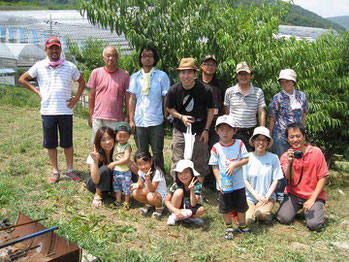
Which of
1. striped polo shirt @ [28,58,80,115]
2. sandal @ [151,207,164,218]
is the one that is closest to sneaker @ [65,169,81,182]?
striped polo shirt @ [28,58,80,115]

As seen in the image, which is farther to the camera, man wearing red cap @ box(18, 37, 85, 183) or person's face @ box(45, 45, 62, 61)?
man wearing red cap @ box(18, 37, 85, 183)

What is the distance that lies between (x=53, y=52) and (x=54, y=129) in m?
1.10

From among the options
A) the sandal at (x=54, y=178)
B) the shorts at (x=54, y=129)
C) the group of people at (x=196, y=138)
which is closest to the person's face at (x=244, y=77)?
the group of people at (x=196, y=138)

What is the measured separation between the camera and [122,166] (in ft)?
15.8

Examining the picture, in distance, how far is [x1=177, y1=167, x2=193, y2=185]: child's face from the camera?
4227mm

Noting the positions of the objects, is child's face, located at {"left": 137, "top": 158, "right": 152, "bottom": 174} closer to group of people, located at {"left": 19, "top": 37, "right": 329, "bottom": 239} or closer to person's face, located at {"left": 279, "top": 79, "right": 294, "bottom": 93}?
group of people, located at {"left": 19, "top": 37, "right": 329, "bottom": 239}

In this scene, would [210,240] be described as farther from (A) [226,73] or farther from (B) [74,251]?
(A) [226,73]

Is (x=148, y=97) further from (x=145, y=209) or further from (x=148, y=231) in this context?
(x=148, y=231)

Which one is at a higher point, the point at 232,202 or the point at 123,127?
the point at 123,127

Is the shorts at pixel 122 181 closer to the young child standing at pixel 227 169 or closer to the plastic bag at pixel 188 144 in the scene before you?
the plastic bag at pixel 188 144

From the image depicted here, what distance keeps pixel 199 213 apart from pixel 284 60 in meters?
2.67

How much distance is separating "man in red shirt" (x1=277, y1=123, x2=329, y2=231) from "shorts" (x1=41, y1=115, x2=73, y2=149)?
3.06m

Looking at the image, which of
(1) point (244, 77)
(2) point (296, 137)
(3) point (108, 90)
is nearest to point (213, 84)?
(1) point (244, 77)

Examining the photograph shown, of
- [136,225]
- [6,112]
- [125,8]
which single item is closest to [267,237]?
[136,225]
